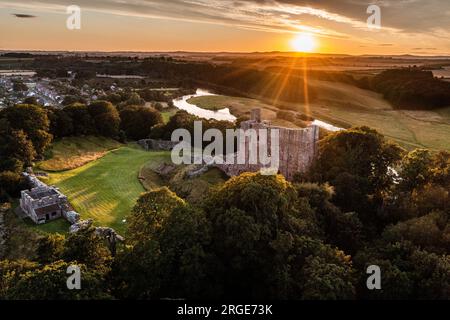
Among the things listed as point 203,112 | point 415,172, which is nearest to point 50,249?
point 415,172

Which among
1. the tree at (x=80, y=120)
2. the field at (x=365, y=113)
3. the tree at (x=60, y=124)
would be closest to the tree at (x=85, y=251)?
the tree at (x=60, y=124)

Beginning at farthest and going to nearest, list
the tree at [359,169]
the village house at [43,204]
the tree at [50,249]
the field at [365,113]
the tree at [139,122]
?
the tree at [139,122] → the field at [365,113] → the village house at [43,204] → the tree at [359,169] → the tree at [50,249]

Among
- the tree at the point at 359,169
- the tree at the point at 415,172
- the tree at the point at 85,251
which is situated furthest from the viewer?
the tree at the point at 359,169

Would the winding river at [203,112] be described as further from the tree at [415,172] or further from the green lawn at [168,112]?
the tree at [415,172]

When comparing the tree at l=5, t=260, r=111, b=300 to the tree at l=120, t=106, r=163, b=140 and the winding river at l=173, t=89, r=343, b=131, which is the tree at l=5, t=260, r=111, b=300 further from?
the winding river at l=173, t=89, r=343, b=131

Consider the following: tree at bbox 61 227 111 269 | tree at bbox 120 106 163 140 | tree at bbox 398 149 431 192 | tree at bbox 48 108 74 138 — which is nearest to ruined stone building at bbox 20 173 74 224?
tree at bbox 61 227 111 269

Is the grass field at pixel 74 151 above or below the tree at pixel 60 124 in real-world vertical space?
below
